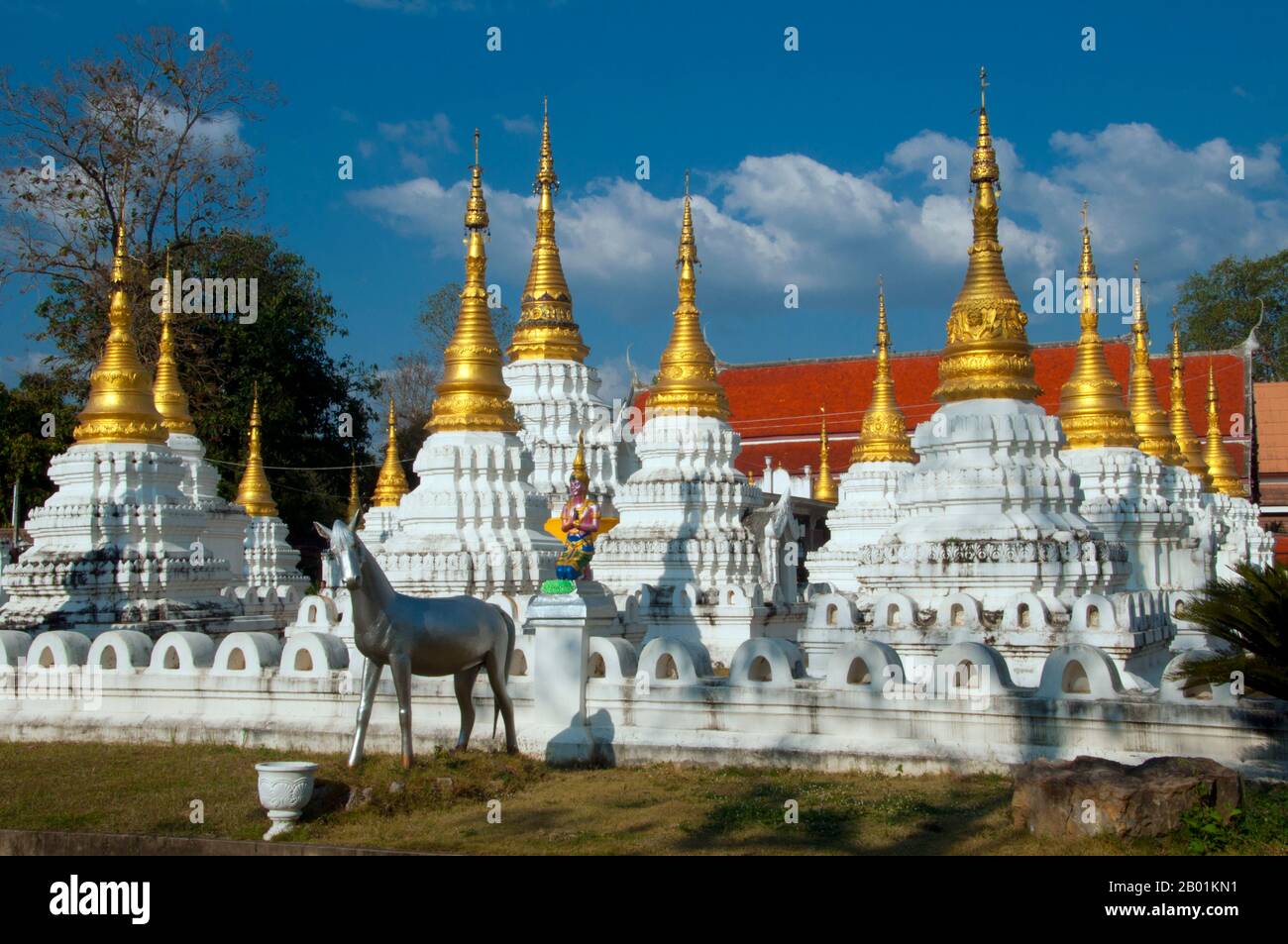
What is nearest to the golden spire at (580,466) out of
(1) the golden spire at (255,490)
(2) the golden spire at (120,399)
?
(2) the golden spire at (120,399)

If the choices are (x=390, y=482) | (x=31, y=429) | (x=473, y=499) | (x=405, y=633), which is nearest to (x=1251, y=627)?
(x=405, y=633)

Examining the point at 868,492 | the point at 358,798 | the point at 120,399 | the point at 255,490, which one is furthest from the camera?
the point at 255,490

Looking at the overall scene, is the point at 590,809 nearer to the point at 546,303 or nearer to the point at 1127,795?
the point at 1127,795

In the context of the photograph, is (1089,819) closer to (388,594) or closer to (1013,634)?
(388,594)

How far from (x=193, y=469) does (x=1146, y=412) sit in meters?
20.1

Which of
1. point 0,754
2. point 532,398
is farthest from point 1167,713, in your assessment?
point 532,398

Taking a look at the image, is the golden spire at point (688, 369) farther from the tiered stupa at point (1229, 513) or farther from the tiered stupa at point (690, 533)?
the tiered stupa at point (1229, 513)

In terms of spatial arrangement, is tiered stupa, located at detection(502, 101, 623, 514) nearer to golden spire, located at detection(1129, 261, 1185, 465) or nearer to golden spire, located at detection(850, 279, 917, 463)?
golden spire, located at detection(850, 279, 917, 463)

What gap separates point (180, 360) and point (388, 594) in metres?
28.9

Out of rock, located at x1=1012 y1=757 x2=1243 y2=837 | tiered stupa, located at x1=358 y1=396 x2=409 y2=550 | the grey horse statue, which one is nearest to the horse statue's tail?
the grey horse statue

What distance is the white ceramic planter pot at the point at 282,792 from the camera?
936cm

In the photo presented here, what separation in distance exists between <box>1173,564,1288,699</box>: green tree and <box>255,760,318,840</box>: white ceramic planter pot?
6.04 metres

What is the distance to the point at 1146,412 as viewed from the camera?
29.3m

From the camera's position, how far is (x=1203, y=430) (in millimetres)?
47906
